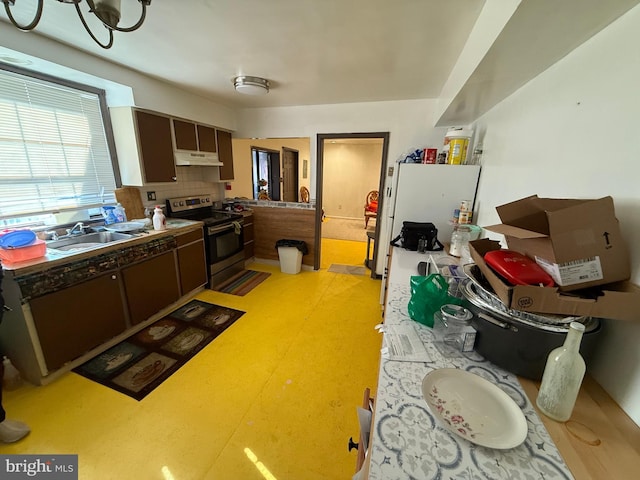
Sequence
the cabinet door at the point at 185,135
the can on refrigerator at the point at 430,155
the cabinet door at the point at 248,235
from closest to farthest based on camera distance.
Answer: the can on refrigerator at the point at 430,155
the cabinet door at the point at 185,135
the cabinet door at the point at 248,235

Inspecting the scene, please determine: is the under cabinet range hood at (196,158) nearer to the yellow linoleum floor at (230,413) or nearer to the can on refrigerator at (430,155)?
the yellow linoleum floor at (230,413)

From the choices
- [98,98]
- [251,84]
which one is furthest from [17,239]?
[251,84]

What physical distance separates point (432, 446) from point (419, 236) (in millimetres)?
1760

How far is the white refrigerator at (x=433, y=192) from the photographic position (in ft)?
7.22

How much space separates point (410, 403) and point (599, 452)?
0.45 metres

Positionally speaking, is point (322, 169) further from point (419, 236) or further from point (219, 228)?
point (419, 236)

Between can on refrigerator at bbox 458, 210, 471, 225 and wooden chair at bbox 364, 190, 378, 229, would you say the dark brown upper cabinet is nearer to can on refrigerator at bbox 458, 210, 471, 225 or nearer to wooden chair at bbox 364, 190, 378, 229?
can on refrigerator at bbox 458, 210, 471, 225

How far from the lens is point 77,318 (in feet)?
6.01

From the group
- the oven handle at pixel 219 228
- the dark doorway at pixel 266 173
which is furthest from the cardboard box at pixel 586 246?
the dark doorway at pixel 266 173

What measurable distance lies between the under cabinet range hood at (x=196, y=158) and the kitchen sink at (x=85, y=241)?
1.04 m

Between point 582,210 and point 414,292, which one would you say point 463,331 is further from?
point 582,210

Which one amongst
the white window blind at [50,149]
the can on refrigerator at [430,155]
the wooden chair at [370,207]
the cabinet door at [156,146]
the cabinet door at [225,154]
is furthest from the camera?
the wooden chair at [370,207]

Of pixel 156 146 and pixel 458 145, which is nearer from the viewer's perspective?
pixel 458 145

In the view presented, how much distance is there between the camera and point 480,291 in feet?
3.14
